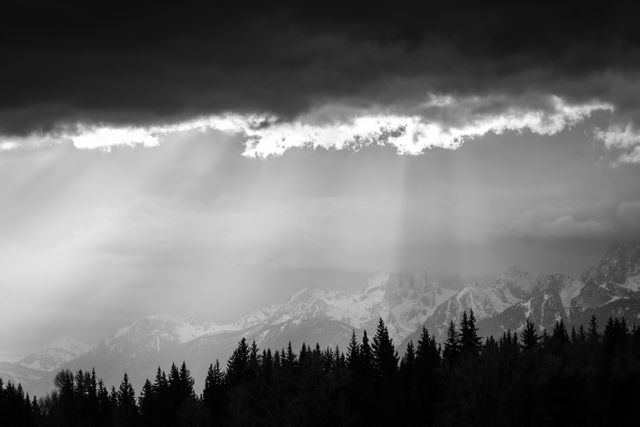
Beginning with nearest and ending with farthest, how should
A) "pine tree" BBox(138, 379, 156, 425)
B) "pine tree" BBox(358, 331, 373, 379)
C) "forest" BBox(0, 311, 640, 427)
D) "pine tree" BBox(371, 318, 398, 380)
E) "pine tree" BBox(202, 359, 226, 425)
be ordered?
"forest" BBox(0, 311, 640, 427) < "pine tree" BBox(358, 331, 373, 379) < "pine tree" BBox(371, 318, 398, 380) < "pine tree" BBox(202, 359, 226, 425) < "pine tree" BBox(138, 379, 156, 425)

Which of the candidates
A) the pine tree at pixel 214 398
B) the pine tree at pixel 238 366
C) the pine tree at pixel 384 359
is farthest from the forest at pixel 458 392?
the pine tree at pixel 238 366

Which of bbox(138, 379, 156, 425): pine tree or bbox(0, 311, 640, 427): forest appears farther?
bbox(138, 379, 156, 425): pine tree

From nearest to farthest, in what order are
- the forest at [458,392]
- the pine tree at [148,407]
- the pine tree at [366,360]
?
the forest at [458,392] < the pine tree at [366,360] < the pine tree at [148,407]

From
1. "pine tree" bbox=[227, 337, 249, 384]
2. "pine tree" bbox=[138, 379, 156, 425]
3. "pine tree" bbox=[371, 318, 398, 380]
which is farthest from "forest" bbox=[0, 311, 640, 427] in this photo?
"pine tree" bbox=[227, 337, 249, 384]

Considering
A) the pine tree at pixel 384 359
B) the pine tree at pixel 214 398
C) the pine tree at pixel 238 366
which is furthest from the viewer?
the pine tree at pixel 238 366

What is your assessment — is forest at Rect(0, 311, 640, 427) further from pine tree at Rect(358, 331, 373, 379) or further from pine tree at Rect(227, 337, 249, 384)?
pine tree at Rect(227, 337, 249, 384)

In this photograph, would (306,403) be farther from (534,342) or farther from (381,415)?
(534,342)

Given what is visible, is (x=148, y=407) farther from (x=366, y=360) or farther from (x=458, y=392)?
(x=458, y=392)

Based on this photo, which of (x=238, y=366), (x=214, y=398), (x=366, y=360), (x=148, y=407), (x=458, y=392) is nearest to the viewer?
(x=458, y=392)

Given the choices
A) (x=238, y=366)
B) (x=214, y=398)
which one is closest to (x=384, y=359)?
(x=238, y=366)

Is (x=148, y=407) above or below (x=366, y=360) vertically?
below

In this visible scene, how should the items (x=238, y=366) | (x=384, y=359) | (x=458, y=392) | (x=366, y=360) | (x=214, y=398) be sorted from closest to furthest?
(x=458, y=392)
(x=366, y=360)
(x=384, y=359)
(x=214, y=398)
(x=238, y=366)

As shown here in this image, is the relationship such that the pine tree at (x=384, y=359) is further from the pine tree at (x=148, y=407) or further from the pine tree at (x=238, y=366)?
the pine tree at (x=148, y=407)

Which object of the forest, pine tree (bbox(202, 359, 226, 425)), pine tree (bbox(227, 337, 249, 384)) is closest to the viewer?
the forest
